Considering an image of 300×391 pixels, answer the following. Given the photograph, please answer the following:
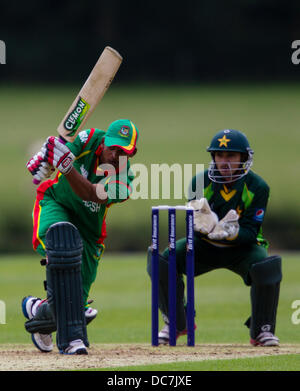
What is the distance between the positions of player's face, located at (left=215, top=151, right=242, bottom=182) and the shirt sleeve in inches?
7.5

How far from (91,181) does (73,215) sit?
256mm

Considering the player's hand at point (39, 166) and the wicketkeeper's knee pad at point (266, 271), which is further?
the wicketkeeper's knee pad at point (266, 271)

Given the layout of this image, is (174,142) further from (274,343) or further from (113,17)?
(274,343)

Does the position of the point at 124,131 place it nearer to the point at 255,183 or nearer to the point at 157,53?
the point at 255,183

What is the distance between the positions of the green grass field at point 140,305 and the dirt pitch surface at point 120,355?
0.22 m

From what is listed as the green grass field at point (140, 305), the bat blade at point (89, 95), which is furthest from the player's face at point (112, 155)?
the green grass field at point (140, 305)

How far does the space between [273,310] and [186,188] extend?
88 centimetres

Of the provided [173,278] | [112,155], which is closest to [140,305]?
[173,278]

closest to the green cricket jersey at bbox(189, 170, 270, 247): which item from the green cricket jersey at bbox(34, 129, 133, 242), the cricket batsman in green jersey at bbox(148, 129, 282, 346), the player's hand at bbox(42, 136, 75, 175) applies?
the cricket batsman in green jersey at bbox(148, 129, 282, 346)

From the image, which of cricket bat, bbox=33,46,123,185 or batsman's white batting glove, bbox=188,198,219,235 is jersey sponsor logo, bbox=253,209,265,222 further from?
cricket bat, bbox=33,46,123,185

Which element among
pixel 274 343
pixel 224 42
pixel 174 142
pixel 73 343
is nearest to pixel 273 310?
pixel 274 343

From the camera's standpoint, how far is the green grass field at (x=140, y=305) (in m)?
6.07

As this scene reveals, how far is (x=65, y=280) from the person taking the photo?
470 centimetres

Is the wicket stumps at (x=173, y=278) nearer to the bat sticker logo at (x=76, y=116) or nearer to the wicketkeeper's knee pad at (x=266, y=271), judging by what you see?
the wicketkeeper's knee pad at (x=266, y=271)
